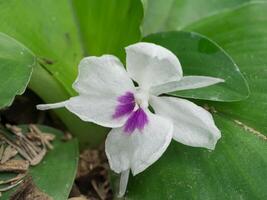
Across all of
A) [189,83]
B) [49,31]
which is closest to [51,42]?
[49,31]

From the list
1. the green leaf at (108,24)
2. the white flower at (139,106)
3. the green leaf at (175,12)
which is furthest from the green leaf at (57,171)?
the green leaf at (175,12)

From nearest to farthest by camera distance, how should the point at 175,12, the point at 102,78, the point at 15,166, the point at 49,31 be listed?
the point at 102,78, the point at 15,166, the point at 49,31, the point at 175,12

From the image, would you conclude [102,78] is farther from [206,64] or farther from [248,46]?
[248,46]

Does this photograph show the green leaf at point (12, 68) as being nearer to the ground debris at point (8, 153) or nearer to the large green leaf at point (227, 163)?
the ground debris at point (8, 153)

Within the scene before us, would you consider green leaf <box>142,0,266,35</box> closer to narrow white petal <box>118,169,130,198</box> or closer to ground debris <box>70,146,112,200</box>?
ground debris <box>70,146,112,200</box>

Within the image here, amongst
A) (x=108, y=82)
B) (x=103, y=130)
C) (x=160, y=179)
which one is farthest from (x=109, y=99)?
(x=103, y=130)

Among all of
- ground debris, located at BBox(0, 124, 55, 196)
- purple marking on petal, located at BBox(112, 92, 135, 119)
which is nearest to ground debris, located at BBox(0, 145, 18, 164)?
ground debris, located at BBox(0, 124, 55, 196)

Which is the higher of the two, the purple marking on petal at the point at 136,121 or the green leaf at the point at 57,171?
the purple marking on petal at the point at 136,121
